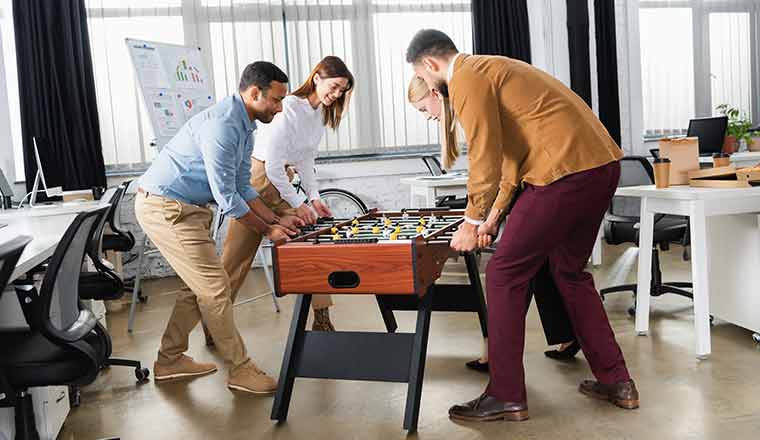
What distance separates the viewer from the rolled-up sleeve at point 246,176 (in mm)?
3432

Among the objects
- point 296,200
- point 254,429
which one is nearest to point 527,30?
point 296,200

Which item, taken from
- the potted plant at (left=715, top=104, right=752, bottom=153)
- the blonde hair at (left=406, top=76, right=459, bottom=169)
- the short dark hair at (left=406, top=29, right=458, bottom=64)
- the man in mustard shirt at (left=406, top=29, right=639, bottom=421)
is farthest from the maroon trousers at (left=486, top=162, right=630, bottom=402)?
the potted plant at (left=715, top=104, right=752, bottom=153)

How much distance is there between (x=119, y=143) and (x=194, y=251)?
12.1 ft

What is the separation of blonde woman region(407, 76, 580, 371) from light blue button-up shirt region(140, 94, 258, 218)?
0.75 metres

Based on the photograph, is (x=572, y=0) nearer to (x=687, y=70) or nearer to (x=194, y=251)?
(x=687, y=70)

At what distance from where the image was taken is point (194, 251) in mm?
3285

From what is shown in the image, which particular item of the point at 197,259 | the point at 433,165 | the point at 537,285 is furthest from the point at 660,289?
the point at 433,165

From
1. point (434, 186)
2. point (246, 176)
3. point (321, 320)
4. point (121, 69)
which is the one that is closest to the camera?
point (246, 176)

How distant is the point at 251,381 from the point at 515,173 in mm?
1428

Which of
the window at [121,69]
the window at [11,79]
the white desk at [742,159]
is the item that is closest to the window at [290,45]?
the window at [121,69]

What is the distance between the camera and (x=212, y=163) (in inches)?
123

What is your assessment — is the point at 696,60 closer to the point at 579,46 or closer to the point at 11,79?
the point at 579,46

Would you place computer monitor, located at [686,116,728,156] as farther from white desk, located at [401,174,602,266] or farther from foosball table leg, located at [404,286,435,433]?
foosball table leg, located at [404,286,435,433]

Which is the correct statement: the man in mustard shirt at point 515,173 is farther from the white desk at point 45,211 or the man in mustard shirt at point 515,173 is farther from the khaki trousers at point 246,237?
the white desk at point 45,211
